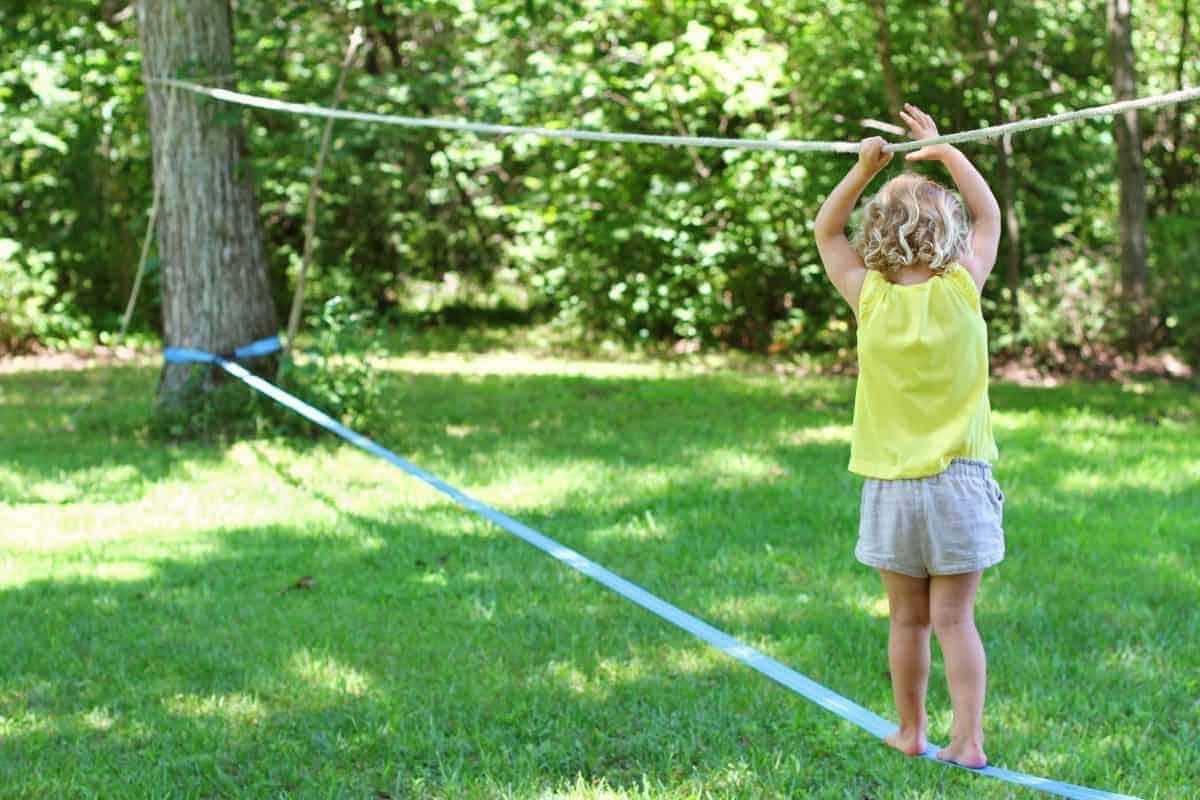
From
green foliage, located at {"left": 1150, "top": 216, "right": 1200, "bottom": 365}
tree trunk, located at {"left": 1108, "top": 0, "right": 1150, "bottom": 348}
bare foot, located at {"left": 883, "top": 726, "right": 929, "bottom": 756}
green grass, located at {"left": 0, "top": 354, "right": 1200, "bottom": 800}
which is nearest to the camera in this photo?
bare foot, located at {"left": 883, "top": 726, "right": 929, "bottom": 756}

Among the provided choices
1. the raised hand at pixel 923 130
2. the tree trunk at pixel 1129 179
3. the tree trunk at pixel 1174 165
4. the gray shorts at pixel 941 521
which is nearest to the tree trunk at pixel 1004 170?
the tree trunk at pixel 1129 179

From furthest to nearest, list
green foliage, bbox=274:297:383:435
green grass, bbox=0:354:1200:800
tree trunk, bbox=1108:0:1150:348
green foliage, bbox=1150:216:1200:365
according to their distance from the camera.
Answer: tree trunk, bbox=1108:0:1150:348 < green foliage, bbox=1150:216:1200:365 < green foliage, bbox=274:297:383:435 < green grass, bbox=0:354:1200:800

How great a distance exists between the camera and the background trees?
12172mm

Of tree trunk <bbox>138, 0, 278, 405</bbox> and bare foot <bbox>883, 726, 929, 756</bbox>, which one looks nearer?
bare foot <bbox>883, 726, 929, 756</bbox>

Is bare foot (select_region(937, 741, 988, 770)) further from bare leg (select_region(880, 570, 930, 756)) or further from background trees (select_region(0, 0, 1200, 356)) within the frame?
background trees (select_region(0, 0, 1200, 356))

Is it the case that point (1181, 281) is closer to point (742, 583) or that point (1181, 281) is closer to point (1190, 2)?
point (1190, 2)

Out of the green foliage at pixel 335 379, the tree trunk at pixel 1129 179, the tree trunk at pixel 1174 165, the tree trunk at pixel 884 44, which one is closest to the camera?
the green foliage at pixel 335 379

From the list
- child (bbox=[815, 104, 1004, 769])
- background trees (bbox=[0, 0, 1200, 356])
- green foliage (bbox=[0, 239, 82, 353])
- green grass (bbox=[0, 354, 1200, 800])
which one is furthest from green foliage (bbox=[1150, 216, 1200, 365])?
green foliage (bbox=[0, 239, 82, 353])

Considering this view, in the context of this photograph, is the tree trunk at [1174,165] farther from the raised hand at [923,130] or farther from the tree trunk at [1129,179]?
the raised hand at [923,130]

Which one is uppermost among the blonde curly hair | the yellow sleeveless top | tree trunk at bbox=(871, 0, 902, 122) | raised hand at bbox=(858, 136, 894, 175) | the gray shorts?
tree trunk at bbox=(871, 0, 902, 122)

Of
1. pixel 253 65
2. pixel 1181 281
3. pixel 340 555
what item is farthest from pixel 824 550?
pixel 1181 281

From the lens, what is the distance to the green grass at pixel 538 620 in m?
3.63

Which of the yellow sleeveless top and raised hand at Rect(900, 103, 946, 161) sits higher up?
raised hand at Rect(900, 103, 946, 161)

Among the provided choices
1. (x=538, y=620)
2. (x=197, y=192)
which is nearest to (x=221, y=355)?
(x=197, y=192)
